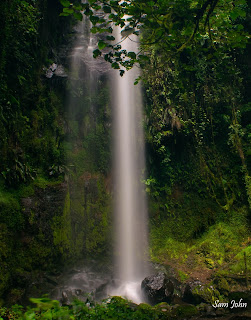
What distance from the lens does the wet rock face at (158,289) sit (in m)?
6.00

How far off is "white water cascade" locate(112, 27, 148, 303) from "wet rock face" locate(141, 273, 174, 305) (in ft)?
2.74

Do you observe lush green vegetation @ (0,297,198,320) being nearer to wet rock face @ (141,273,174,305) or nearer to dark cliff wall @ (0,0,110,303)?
wet rock face @ (141,273,174,305)

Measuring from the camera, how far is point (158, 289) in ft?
19.9

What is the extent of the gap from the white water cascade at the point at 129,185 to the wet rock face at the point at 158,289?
83cm

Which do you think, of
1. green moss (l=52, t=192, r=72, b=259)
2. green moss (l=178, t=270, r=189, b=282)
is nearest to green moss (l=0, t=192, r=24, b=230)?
green moss (l=52, t=192, r=72, b=259)

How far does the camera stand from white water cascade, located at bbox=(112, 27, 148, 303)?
7.97m

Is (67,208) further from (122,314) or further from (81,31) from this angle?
(81,31)

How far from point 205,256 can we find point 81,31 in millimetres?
10933

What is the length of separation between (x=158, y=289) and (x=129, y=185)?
4.01 meters

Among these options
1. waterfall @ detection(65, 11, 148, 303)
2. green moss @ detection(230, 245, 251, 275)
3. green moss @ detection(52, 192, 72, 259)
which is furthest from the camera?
waterfall @ detection(65, 11, 148, 303)

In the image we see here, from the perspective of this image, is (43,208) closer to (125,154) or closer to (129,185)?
(129,185)

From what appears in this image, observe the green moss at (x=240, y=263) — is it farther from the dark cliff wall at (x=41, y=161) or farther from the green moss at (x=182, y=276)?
the dark cliff wall at (x=41, y=161)

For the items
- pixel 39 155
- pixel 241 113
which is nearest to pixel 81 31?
pixel 39 155

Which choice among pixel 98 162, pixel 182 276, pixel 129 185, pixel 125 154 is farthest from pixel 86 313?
pixel 125 154
